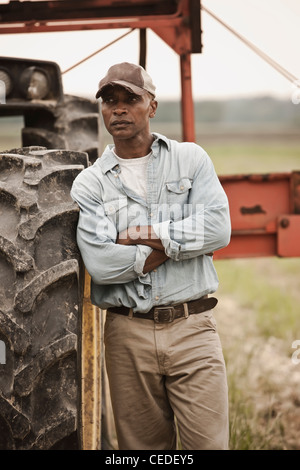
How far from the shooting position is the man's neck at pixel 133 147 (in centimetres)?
276

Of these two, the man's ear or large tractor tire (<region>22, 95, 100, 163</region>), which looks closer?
the man's ear

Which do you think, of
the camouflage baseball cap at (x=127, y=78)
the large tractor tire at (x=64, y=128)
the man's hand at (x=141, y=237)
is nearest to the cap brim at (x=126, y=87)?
→ the camouflage baseball cap at (x=127, y=78)

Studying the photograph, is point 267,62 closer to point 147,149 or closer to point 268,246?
point 268,246

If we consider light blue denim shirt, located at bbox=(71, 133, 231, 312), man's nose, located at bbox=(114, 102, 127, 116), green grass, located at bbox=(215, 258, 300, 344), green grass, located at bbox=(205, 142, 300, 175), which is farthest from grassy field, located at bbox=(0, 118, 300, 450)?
green grass, located at bbox=(205, 142, 300, 175)

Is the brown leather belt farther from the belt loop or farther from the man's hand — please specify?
the man's hand

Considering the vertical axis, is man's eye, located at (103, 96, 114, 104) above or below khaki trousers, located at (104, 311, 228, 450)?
above

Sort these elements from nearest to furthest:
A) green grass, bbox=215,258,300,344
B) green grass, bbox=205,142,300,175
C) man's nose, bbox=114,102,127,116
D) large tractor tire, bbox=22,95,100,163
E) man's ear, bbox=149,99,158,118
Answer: man's nose, bbox=114,102,127,116, man's ear, bbox=149,99,158,118, large tractor tire, bbox=22,95,100,163, green grass, bbox=215,258,300,344, green grass, bbox=205,142,300,175

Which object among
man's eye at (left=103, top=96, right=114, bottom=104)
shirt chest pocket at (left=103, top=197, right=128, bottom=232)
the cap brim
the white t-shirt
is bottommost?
shirt chest pocket at (left=103, top=197, right=128, bottom=232)

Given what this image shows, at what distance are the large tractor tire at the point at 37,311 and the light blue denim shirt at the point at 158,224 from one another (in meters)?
0.11

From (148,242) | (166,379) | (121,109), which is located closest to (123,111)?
(121,109)

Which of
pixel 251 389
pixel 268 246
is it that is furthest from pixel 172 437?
pixel 251 389

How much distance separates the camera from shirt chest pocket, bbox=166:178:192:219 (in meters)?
2.73

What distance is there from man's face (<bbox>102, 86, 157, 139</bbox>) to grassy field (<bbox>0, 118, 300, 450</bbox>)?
5.78ft

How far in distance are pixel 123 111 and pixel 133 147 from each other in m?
0.16
